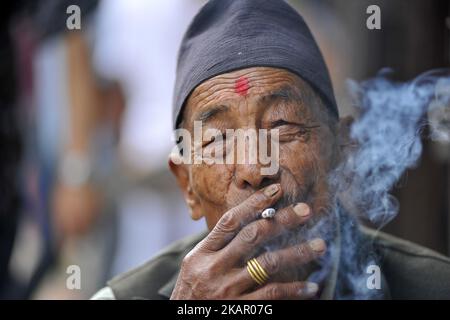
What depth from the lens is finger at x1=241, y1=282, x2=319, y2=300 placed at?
2.33 meters

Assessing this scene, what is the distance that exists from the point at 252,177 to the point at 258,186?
0.12ft

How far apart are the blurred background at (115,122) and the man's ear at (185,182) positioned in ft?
0.55

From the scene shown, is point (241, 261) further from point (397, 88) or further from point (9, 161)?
point (9, 161)

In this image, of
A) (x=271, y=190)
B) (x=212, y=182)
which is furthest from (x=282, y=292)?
(x=212, y=182)

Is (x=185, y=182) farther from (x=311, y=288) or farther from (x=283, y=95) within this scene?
(x=311, y=288)

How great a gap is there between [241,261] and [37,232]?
5.61ft

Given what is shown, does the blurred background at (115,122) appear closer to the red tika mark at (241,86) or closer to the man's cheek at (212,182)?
the man's cheek at (212,182)

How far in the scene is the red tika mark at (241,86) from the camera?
2.43 meters

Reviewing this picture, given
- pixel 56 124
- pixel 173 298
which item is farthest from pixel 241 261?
pixel 56 124

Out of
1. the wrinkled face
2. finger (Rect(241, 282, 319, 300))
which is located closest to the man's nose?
the wrinkled face

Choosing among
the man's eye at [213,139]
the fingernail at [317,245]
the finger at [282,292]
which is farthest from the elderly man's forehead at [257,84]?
the finger at [282,292]

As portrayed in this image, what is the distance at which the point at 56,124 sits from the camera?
3.48 metres

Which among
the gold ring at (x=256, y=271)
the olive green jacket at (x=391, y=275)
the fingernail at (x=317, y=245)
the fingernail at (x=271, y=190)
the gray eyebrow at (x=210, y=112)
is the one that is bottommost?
the olive green jacket at (x=391, y=275)

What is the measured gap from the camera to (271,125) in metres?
2.44
